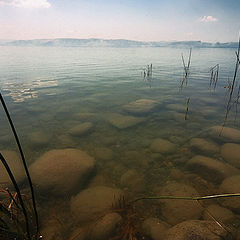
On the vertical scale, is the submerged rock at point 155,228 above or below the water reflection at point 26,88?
below

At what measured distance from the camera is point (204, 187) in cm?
444

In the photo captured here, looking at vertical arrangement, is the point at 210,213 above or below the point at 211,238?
below

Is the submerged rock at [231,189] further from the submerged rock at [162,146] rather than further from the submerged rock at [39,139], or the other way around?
the submerged rock at [39,139]

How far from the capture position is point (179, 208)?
3709mm

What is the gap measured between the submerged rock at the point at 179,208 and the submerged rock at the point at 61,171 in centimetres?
211

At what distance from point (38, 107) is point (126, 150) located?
21.0 ft

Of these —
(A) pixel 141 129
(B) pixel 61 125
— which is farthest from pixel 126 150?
(B) pixel 61 125

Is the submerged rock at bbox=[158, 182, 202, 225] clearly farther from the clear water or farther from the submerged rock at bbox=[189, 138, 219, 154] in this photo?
the submerged rock at bbox=[189, 138, 219, 154]

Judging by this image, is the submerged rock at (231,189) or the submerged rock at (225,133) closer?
the submerged rock at (231,189)

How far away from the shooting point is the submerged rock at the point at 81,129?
6.95 metres

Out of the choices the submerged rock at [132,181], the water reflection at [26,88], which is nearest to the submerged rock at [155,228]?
the submerged rock at [132,181]

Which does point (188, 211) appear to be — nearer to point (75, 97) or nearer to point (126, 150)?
point (126, 150)

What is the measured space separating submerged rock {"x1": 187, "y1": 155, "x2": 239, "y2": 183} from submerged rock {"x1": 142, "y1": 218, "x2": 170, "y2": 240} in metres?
2.01

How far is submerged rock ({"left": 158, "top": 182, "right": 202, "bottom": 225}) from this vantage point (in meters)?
3.57
